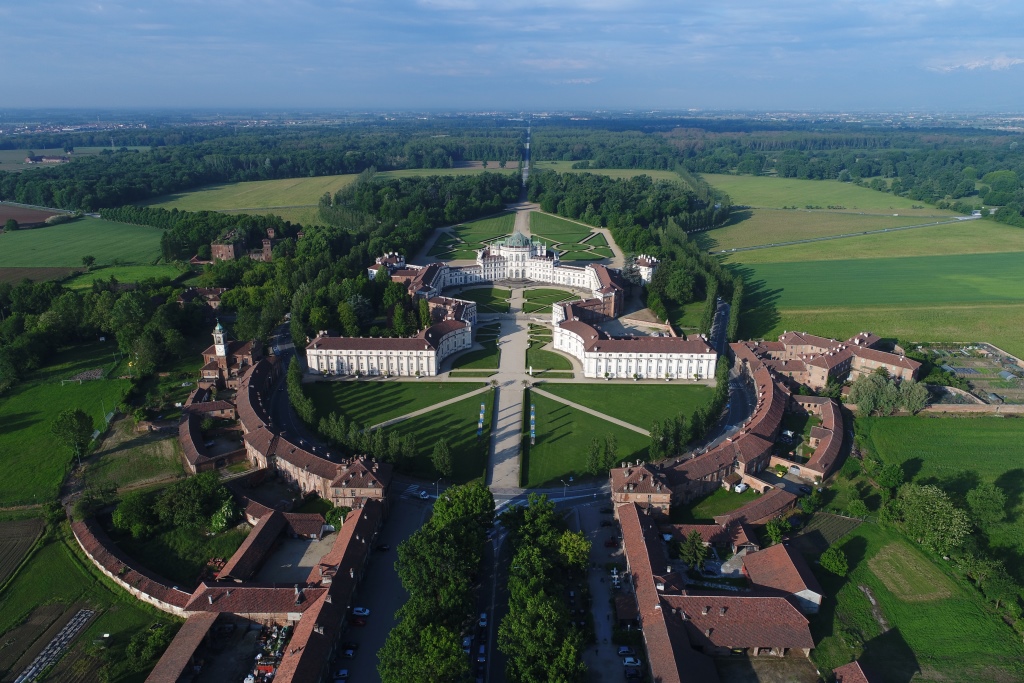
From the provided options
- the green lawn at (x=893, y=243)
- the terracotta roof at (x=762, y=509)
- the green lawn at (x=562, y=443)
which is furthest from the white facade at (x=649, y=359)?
the green lawn at (x=893, y=243)

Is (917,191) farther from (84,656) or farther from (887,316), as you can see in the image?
(84,656)

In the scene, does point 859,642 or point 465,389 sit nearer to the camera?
point 859,642

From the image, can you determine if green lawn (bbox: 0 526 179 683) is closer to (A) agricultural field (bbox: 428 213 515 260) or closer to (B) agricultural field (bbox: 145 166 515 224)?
(A) agricultural field (bbox: 428 213 515 260)

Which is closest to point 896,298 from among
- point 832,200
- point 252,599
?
point 252,599

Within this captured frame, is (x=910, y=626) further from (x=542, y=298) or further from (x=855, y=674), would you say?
(x=542, y=298)

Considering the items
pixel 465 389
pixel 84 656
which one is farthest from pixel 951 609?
pixel 84 656

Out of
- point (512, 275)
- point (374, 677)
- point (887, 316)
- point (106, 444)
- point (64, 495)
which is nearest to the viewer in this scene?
point (374, 677)
